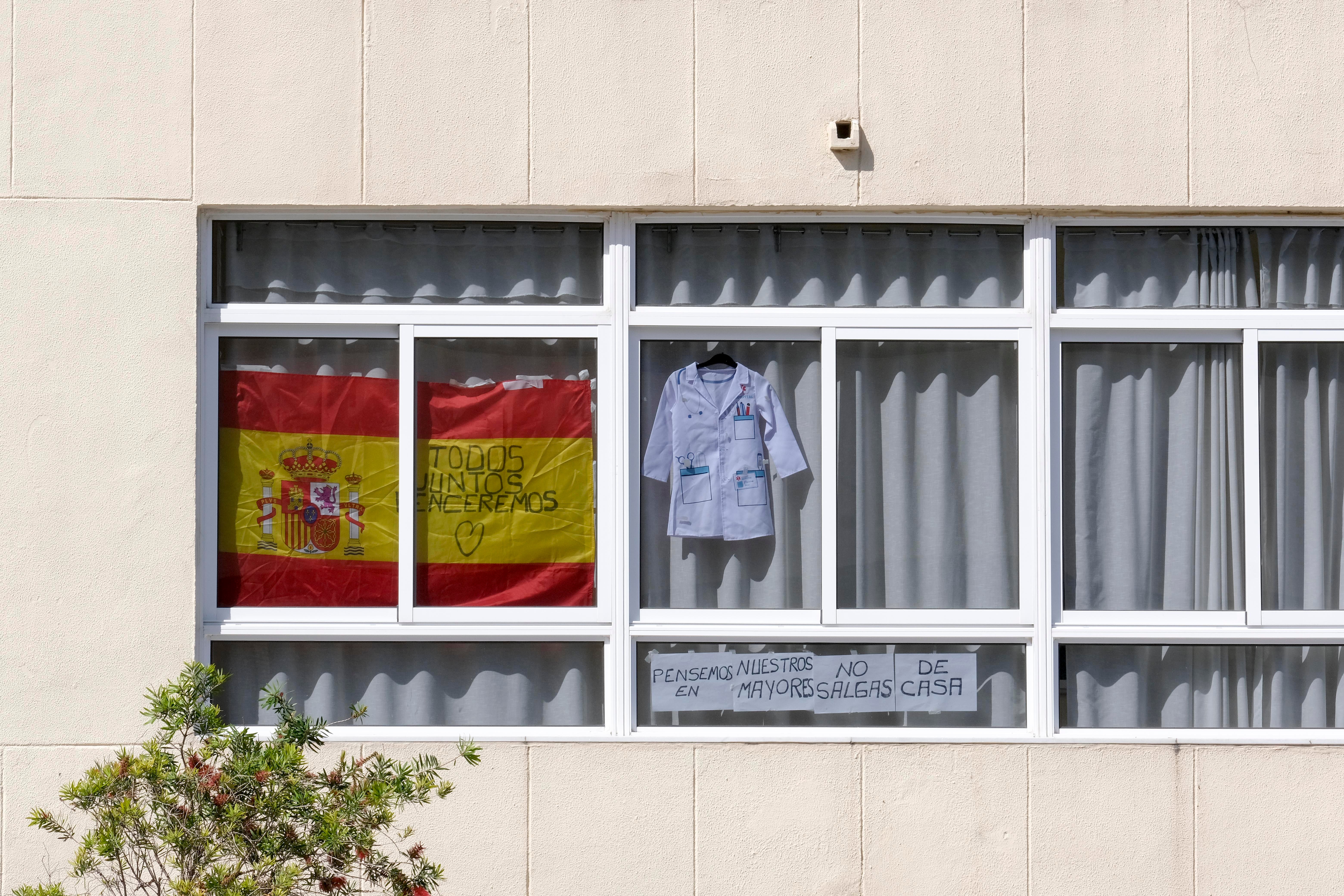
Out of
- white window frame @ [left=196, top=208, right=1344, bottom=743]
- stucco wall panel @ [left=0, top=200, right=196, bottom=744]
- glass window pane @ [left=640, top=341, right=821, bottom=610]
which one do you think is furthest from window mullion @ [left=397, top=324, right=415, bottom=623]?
glass window pane @ [left=640, top=341, right=821, bottom=610]

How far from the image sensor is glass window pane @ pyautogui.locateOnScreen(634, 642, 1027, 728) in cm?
474

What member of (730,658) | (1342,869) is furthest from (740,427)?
(1342,869)

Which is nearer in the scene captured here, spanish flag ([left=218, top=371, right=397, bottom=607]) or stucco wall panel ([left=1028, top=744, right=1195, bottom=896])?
stucco wall panel ([left=1028, top=744, right=1195, bottom=896])

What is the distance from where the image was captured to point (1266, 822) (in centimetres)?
459

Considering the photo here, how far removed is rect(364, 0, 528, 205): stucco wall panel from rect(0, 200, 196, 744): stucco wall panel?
3.32ft

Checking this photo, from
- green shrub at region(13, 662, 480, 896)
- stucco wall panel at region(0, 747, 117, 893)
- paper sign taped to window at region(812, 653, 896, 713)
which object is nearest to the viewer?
green shrub at region(13, 662, 480, 896)

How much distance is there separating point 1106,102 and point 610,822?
3.60 meters

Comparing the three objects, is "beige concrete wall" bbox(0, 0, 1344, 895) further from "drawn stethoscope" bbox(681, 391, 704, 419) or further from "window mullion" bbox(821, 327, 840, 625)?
"drawn stethoscope" bbox(681, 391, 704, 419)

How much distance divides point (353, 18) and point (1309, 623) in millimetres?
4745

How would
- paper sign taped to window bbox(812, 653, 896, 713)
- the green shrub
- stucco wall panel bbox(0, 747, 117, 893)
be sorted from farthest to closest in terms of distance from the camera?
paper sign taped to window bbox(812, 653, 896, 713), stucco wall panel bbox(0, 747, 117, 893), the green shrub

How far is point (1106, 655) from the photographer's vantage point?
15.7 ft

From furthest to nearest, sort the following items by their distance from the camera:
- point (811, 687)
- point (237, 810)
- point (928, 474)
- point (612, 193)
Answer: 1. point (928, 474)
2. point (811, 687)
3. point (612, 193)
4. point (237, 810)

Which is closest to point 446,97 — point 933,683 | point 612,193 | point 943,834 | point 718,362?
point 612,193

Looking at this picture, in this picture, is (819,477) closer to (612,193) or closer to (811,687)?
(811,687)
